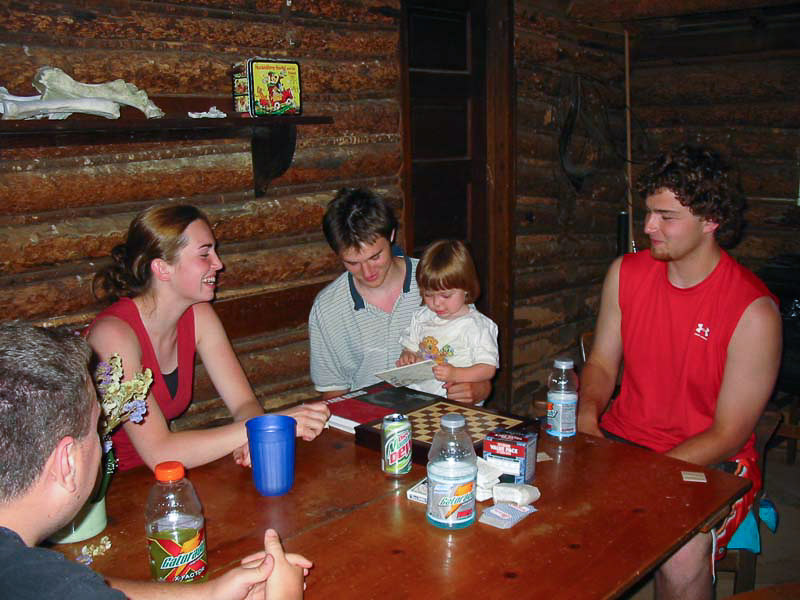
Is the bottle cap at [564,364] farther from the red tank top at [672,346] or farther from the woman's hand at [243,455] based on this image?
the woman's hand at [243,455]

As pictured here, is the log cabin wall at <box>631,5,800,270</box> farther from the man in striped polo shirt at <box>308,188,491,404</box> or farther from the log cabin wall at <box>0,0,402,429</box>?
the man in striped polo shirt at <box>308,188,491,404</box>

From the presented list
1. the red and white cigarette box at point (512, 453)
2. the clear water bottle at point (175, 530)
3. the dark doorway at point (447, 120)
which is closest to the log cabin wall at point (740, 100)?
the dark doorway at point (447, 120)

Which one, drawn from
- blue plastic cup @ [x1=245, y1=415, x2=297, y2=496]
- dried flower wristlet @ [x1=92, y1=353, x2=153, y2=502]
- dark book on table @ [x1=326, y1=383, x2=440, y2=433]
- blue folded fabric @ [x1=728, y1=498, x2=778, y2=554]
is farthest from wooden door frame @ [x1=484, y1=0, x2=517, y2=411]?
dried flower wristlet @ [x1=92, y1=353, x2=153, y2=502]

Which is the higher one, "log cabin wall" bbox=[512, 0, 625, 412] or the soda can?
"log cabin wall" bbox=[512, 0, 625, 412]

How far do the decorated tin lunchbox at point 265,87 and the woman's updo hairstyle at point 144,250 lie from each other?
828mm

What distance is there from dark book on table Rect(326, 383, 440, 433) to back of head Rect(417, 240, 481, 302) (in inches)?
20.3

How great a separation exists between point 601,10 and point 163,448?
468 cm

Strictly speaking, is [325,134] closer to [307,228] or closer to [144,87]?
[307,228]

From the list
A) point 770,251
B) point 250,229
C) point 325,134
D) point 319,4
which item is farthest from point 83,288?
point 770,251

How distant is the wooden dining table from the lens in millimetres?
1803

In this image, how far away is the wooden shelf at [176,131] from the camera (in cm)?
281

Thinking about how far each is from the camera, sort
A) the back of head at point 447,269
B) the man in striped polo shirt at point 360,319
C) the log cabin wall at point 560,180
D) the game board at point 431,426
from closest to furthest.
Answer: the game board at point 431,426 → the back of head at point 447,269 → the man in striped polo shirt at point 360,319 → the log cabin wall at point 560,180

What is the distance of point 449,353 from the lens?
11.0ft

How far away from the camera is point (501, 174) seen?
17.6 feet
